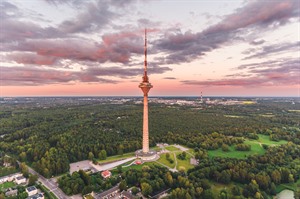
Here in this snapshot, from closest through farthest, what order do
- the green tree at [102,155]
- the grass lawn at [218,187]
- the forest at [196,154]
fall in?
the forest at [196,154] < the grass lawn at [218,187] < the green tree at [102,155]

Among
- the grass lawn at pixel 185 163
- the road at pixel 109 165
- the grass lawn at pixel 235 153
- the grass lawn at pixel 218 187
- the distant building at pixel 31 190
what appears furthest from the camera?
the grass lawn at pixel 235 153

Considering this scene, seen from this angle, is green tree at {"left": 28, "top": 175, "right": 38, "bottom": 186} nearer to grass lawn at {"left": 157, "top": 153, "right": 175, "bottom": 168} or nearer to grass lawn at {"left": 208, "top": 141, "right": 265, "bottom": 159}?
grass lawn at {"left": 157, "top": 153, "right": 175, "bottom": 168}

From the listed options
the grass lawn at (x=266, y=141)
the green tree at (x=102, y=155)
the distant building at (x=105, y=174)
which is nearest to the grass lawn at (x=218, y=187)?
the distant building at (x=105, y=174)

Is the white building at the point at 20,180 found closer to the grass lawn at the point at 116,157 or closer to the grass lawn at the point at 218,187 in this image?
the grass lawn at the point at 116,157

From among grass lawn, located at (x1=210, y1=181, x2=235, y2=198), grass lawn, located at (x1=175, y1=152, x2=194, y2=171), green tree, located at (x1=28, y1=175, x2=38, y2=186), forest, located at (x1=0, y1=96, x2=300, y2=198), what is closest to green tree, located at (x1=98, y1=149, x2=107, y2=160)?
forest, located at (x1=0, y1=96, x2=300, y2=198)

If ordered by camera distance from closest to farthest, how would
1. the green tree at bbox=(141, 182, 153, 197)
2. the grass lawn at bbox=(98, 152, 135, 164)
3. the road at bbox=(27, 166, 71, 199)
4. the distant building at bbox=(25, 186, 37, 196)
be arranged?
the green tree at bbox=(141, 182, 153, 197), the distant building at bbox=(25, 186, 37, 196), the road at bbox=(27, 166, 71, 199), the grass lawn at bbox=(98, 152, 135, 164)

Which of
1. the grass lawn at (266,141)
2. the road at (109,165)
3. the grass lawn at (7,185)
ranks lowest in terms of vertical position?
the grass lawn at (7,185)

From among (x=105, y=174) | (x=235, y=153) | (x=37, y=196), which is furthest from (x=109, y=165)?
(x=235, y=153)

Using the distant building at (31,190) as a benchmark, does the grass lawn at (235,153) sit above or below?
above

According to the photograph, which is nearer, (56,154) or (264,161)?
(264,161)

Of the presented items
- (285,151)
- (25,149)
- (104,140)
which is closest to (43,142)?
(25,149)

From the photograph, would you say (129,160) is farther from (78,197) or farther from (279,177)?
(279,177)
